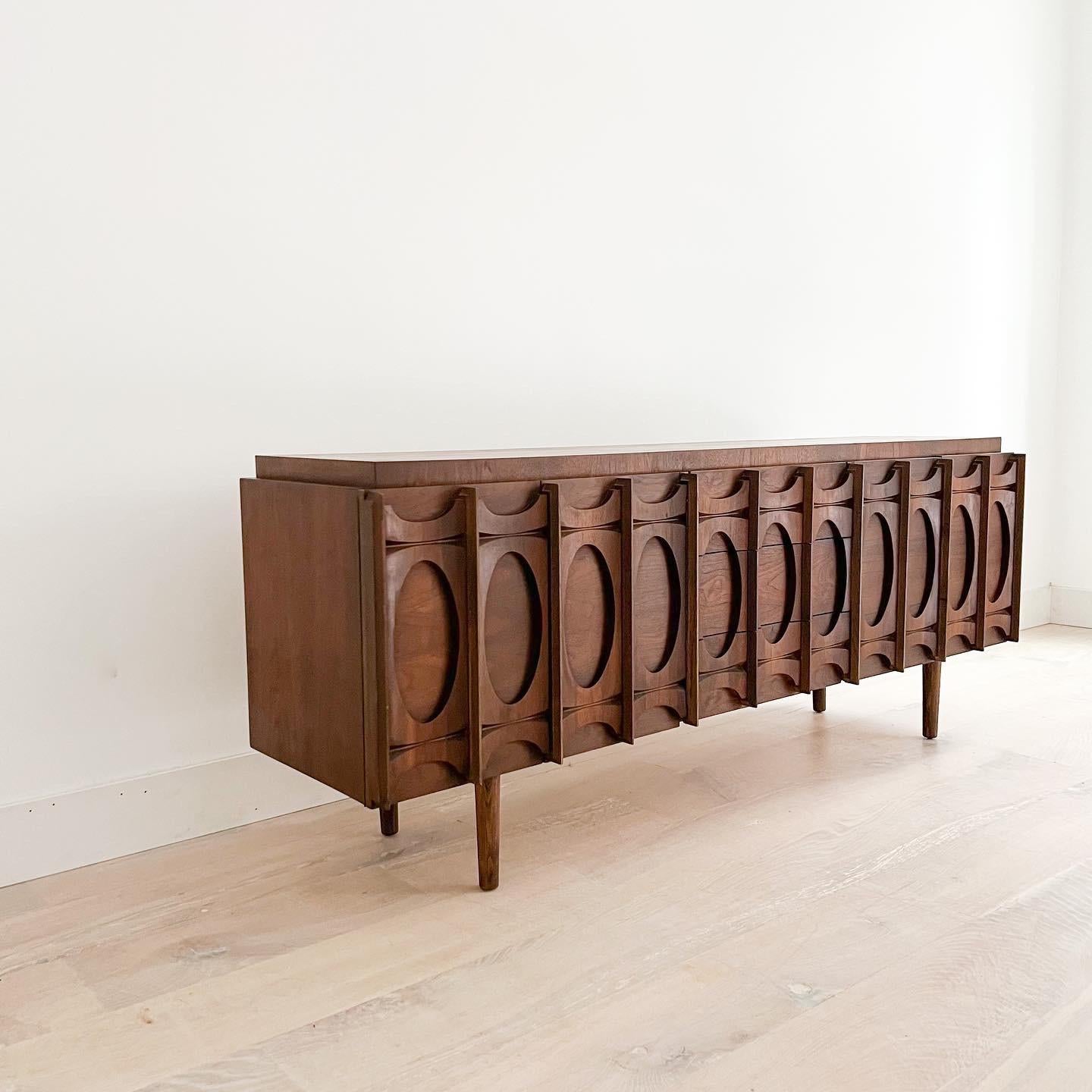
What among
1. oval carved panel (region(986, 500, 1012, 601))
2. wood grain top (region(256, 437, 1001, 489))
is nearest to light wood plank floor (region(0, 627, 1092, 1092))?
oval carved panel (region(986, 500, 1012, 601))

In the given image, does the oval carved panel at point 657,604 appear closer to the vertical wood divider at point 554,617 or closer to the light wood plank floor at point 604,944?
the vertical wood divider at point 554,617

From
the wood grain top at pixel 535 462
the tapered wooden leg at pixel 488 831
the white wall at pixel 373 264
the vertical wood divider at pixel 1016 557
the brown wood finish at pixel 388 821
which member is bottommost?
the brown wood finish at pixel 388 821

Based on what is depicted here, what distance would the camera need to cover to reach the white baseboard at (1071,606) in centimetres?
396

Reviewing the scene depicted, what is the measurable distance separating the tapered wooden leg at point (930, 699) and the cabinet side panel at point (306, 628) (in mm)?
1430

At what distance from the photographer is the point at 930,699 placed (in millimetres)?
2537

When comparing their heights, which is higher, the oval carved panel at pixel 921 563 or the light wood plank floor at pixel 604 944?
the oval carved panel at pixel 921 563

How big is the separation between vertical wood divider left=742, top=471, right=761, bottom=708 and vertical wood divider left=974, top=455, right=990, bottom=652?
0.71 metres

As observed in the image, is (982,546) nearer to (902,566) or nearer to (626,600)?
(902,566)

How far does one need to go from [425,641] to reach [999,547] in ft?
5.06

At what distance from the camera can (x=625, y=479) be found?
180cm

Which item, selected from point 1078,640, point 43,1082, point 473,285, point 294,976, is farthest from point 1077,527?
point 43,1082

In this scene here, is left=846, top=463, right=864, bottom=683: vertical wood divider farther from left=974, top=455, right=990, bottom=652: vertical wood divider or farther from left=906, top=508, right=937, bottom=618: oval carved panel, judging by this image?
left=974, top=455, right=990, bottom=652: vertical wood divider

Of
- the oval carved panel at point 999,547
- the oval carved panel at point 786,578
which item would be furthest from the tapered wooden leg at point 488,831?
the oval carved panel at point 999,547

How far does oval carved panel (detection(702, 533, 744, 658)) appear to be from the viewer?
1.99 metres
